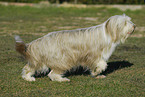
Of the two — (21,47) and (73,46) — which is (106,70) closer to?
(73,46)

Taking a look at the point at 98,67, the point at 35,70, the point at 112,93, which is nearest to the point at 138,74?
the point at 98,67

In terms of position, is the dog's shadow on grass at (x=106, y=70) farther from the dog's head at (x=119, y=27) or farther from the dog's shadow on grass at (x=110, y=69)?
the dog's head at (x=119, y=27)

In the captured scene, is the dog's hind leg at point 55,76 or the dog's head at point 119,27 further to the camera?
the dog's hind leg at point 55,76

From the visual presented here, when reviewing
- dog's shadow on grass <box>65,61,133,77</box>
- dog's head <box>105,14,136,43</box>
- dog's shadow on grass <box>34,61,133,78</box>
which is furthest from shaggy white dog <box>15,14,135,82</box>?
dog's shadow on grass <box>65,61,133,77</box>

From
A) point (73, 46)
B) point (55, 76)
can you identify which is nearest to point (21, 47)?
point (55, 76)

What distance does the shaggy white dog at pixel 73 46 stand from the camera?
552 cm

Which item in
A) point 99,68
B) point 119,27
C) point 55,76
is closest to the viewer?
point 119,27

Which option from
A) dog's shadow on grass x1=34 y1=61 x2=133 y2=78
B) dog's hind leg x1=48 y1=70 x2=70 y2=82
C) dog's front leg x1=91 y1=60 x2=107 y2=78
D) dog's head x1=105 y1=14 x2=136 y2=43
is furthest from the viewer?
dog's shadow on grass x1=34 y1=61 x2=133 y2=78

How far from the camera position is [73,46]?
5.58 m

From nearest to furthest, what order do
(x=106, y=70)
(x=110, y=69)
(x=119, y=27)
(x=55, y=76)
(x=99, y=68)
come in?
(x=119, y=27)
(x=55, y=76)
(x=99, y=68)
(x=106, y=70)
(x=110, y=69)

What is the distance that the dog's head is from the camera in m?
5.52

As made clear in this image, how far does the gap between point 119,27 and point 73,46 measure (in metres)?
1.12

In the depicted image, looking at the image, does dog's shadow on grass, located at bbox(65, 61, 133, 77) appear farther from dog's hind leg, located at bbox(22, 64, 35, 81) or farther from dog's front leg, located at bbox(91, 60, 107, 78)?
dog's hind leg, located at bbox(22, 64, 35, 81)

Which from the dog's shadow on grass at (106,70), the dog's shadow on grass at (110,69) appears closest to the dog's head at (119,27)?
the dog's shadow on grass at (106,70)
